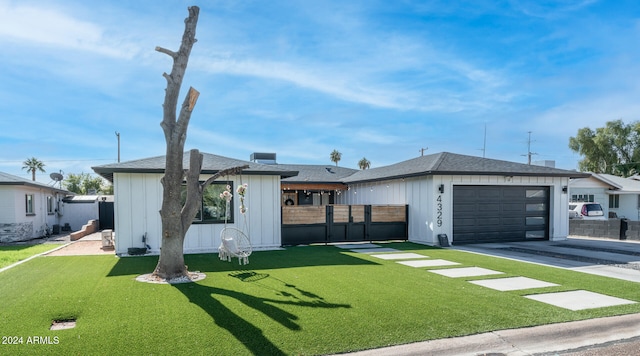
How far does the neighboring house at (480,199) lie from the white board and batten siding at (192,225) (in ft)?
16.3

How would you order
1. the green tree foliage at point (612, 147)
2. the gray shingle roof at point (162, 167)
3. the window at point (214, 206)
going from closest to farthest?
the gray shingle roof at point (162, 167), the window at point (214, 206), the green tree foliage at point (612, 147)

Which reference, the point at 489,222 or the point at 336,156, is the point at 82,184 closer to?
the point at 336,156

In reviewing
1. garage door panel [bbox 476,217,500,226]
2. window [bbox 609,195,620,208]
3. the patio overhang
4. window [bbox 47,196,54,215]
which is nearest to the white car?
window [bbox 609,195,620,208]

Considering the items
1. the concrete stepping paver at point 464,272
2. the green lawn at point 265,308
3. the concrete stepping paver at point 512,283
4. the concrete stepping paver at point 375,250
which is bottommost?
the concrete stepping paver at point 375,250

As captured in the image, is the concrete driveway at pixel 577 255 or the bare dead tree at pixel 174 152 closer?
the bare dead tree at pixel 174 152

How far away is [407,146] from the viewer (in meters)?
34.0

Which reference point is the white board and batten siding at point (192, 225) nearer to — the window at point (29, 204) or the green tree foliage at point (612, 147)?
the window at point (29, 204)

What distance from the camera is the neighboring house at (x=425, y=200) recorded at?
10383mm

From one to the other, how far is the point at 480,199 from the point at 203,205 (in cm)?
928

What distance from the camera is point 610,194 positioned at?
2361 centimetres

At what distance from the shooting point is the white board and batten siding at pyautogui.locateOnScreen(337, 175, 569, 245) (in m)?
12.4

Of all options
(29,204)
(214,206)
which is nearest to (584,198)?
(214,206)

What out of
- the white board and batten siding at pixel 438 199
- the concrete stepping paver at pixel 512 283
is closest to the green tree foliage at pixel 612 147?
the white board and batten siding at pixel 438 199

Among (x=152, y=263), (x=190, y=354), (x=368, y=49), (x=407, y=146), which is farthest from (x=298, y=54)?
(x=407, y=146)
